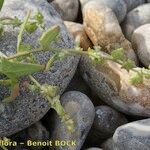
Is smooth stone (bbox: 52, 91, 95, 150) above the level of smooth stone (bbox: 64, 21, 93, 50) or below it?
below

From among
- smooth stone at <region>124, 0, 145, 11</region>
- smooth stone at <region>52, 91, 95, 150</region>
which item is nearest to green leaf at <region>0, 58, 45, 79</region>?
smooth stone at <region>52, 91, 95, 150</region>

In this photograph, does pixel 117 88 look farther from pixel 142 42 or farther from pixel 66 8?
pixel 66 8

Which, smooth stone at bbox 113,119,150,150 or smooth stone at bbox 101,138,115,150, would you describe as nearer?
smooth stone at bbox 113,119,150,150

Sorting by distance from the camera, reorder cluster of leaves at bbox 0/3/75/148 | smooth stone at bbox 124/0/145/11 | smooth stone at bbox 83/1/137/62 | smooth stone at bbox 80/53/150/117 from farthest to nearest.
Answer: smooth stone at bbox 124/0/145/11
smooth stone at bbox 83/1/137/62
smooth stone at bbox 80/53/150/117
cluster of leaves at bbox 0/3/75/148

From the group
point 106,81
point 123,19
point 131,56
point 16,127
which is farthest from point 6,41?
point 123,19

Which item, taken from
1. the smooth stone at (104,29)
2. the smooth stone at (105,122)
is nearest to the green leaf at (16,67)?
the smooth stone at (105,122)

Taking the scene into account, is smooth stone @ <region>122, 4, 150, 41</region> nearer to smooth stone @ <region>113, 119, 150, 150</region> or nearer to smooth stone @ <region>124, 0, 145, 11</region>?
smooth stone @ <region>124, 0, 145, 11</region>

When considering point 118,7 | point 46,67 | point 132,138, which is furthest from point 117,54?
Answer: point 118,7
